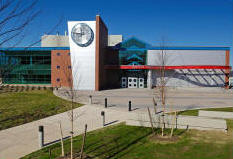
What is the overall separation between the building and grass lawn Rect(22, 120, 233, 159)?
25.3m

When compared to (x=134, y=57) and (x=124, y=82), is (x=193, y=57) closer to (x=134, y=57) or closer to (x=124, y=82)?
(x=134, y=57)

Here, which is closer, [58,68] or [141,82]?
[58,68]

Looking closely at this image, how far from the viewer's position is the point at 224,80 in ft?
133

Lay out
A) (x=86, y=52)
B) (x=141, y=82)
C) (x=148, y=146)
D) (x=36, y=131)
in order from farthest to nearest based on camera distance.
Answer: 1. (x=141, y=82)
2. (x=86, y=52)
3. (x=36, y=131)
4. (x=148, y=146)

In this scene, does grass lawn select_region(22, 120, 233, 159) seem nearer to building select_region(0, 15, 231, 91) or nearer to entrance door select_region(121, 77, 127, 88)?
building select_region(0, 15, 231, 91)

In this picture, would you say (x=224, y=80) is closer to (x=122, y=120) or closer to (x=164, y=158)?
(x=122, y=120)

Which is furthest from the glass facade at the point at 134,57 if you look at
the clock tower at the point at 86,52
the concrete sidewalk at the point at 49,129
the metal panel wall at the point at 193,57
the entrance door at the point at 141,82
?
the concrete sidewalk at the point at 49,129

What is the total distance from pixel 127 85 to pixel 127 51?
7.32 m

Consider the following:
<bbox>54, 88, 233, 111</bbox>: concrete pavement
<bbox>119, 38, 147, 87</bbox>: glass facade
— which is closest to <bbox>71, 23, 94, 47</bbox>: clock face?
<bbox>119, 38, 147, 87</bbox>: glass facade

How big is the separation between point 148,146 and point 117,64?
3517cm

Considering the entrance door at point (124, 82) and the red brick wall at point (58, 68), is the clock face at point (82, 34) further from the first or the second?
the entrance door at point (124, 82)

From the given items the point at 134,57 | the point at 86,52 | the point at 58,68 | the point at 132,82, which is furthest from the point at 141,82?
the point at 58,68

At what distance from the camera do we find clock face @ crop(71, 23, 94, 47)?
3538 cm

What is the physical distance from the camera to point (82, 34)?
1410 inches
